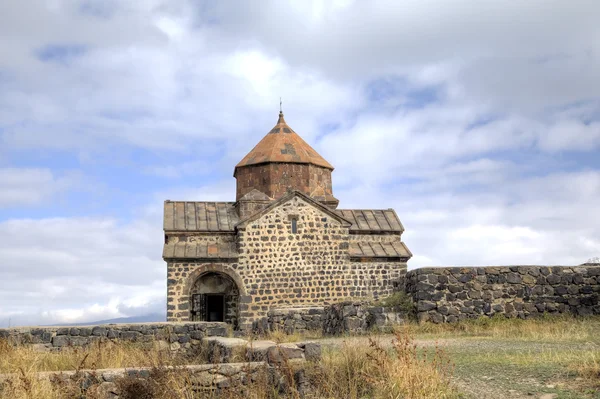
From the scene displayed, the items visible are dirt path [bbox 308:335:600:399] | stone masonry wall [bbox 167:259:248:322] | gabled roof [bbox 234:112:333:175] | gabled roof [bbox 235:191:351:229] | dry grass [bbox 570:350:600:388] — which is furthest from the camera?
gabled roof [bbox 234:112:333:175]

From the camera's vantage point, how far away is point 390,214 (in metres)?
24.6

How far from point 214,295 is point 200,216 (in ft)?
9.63

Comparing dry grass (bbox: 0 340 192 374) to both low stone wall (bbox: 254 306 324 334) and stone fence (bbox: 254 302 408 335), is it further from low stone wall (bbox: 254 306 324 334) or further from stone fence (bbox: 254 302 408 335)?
low stone wall (bbox: 254 306 324 334)

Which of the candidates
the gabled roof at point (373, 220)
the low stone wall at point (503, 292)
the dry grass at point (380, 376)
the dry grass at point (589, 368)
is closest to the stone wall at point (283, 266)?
the gabled roof at point (373, 220)

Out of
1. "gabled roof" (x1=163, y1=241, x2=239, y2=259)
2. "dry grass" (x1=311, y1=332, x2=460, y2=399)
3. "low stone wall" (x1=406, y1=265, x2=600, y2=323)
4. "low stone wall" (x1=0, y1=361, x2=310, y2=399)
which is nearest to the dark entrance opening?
"gabled roof" (x1=163, y1=241, x2=239, y2=259)

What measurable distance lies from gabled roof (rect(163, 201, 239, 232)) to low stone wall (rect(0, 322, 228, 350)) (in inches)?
419

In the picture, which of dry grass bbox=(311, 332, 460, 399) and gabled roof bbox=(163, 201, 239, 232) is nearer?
dry grass bbox=(311, 332, 460, 399)

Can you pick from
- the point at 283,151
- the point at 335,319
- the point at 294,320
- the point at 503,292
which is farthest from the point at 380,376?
the point at 283,151

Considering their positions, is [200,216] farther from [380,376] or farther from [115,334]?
[380,376]

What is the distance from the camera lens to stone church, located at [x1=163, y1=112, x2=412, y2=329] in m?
21.0

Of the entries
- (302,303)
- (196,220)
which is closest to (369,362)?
(302,303)

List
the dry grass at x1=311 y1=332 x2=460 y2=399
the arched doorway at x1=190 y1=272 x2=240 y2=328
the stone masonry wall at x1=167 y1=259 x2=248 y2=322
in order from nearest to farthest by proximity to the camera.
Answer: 1. the dry grass at x1=311 y1=332 x2=460 y2=399
2. the stone masonry wall at x1=167 y1=259 x2=248 y2=322
3. the arched doorway at x1=190 y1=272 x2=240 y2=328

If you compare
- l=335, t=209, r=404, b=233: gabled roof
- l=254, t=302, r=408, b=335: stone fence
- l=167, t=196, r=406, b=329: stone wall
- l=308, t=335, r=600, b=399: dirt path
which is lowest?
l=308, t=335, r=600, b=399: dirt path

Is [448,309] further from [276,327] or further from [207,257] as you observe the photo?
[207,257]
